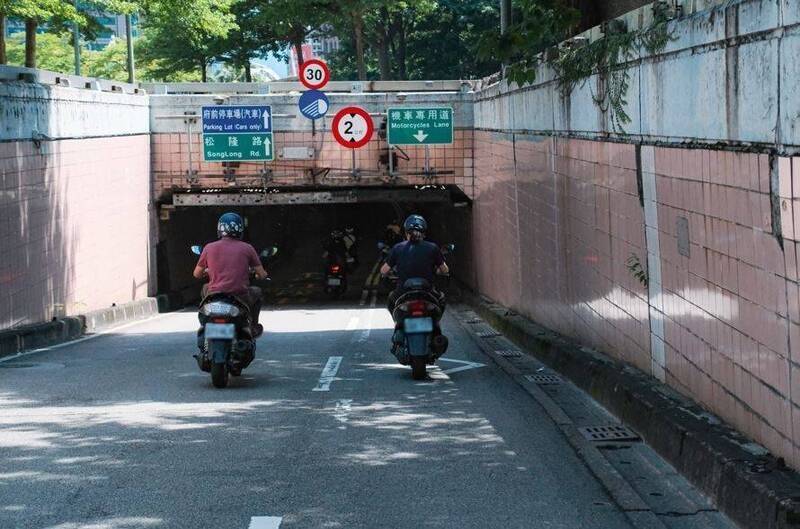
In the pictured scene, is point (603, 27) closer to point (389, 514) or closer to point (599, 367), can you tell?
point (599, 367)

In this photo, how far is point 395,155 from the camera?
31.4 meters

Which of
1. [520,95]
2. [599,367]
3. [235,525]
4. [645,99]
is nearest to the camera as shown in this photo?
[235,525]

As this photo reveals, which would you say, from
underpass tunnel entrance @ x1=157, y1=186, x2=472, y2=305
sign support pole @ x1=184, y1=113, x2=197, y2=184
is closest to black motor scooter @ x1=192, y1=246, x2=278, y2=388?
sign support pole @ x1=184, y1=113, x2=197, y2=184

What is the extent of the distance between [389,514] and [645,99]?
196 inches

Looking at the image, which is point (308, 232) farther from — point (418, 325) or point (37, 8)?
point (418, 325)

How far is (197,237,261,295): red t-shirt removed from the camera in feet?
43.4

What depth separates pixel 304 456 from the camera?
902cm

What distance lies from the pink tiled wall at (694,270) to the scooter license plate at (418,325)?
5.60ft

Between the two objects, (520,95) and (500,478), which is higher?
(520,95)

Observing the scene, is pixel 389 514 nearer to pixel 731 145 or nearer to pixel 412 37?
pixel 731 145

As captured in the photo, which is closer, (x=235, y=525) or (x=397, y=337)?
(x=235, y=525)

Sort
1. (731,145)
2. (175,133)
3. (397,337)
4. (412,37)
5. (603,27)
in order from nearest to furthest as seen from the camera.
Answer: (731,145) → (603,27) → (397,337) → (175,133) → (412,37)

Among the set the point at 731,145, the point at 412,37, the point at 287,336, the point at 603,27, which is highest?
the point at 412,37

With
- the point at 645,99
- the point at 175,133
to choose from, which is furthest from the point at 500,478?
the point at 175,133
